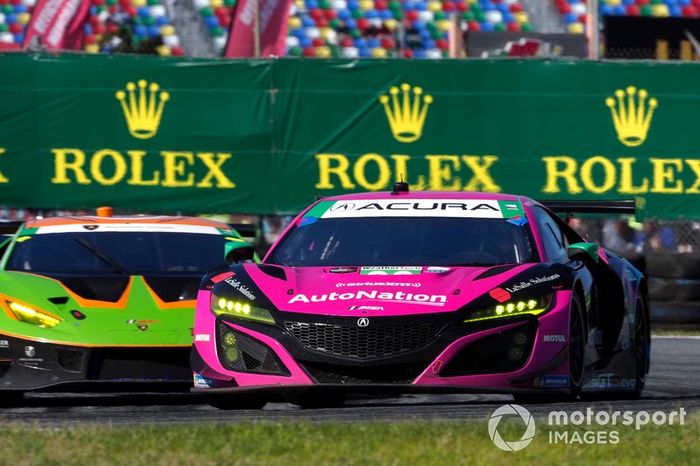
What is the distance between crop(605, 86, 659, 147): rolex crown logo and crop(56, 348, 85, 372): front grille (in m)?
8.35

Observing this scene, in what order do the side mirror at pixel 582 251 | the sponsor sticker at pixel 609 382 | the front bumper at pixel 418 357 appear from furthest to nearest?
the sponsor sticker at pixel 609 382
the side mirror at pixel 582 251
the front bumper at pixel 418 357

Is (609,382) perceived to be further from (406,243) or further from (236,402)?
(236,402)

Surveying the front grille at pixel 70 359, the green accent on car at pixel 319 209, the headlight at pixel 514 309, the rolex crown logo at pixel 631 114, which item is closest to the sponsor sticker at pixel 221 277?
the green accent on car at pixel 319 209

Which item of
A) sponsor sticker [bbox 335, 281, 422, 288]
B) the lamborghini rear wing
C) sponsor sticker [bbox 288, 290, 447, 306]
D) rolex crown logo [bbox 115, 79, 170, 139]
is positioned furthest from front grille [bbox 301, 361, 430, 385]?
rolex crown logo [bbox 115, 79, 170, 139]

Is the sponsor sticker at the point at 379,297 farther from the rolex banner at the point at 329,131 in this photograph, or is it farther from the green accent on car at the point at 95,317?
the rolex banner at the point at 329,131

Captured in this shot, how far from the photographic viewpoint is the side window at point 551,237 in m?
8.80

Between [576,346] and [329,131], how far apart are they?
28.3ft

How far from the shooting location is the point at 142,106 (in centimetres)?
1653

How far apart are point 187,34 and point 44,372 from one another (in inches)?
780

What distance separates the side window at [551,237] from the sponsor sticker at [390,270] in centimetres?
85

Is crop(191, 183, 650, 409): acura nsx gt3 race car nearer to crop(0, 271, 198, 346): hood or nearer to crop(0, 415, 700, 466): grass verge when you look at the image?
crop(0, 415, 700, 466): grass verge

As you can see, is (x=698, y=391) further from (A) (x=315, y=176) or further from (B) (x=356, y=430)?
(A) (x=315, y=176)

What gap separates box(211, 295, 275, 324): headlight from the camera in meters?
7.86

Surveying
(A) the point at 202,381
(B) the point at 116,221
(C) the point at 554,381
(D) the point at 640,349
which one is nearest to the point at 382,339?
(C) the point at 554,381
